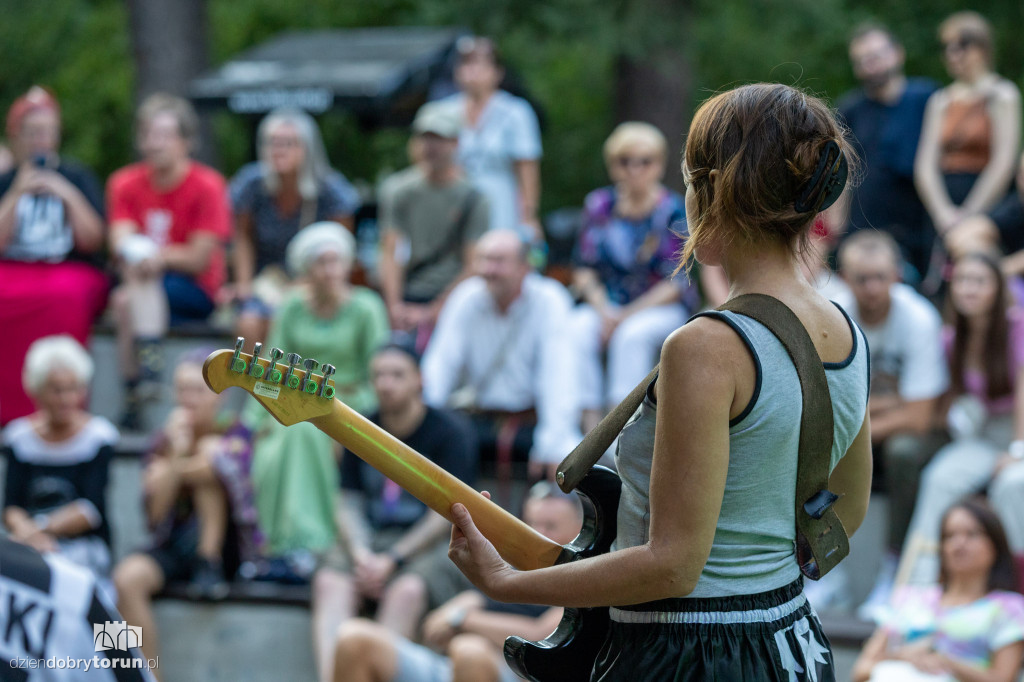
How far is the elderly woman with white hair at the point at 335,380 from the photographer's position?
213 inches

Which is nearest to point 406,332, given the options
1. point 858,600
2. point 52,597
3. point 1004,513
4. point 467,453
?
point 467,453

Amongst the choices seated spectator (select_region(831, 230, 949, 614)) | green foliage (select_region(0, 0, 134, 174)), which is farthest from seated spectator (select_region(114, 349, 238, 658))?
green foliage (select_region(0, 0, 134, 174))

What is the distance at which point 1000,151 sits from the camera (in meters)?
6.40

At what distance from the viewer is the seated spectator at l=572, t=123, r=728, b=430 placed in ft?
19.2

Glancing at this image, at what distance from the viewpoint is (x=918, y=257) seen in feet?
23.1

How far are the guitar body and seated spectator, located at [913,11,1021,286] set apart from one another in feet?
16.7

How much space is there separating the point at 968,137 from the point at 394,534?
3.78 m

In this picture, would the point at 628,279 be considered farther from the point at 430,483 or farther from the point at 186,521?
the point at 430,483

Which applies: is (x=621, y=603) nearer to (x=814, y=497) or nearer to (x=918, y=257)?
(x=814, y=497)

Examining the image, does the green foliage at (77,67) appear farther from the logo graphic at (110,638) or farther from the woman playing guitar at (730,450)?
the woman playing guitar at (730,450)

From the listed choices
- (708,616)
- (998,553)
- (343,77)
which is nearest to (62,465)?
(998,553)

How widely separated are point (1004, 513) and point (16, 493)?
13.9 ft

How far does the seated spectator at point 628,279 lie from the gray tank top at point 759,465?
397 centimetres

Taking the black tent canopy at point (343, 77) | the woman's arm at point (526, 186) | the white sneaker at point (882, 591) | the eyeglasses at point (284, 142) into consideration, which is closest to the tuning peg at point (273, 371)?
the white sneaker at point (882, 591)
